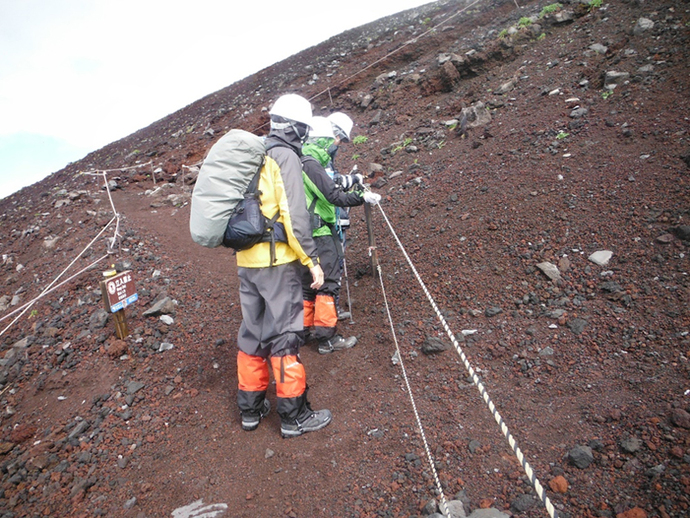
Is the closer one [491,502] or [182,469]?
[491,502]

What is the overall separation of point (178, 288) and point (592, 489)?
196 inches

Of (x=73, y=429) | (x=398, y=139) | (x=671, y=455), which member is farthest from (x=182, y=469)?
(x=398, y=139)

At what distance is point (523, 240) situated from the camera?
4633 mm

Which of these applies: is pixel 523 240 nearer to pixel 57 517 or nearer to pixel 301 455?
pixel 301 455

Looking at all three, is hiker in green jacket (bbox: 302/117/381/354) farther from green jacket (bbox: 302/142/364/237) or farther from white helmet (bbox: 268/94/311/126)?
white helmet (bbox: 268/94/311/126)

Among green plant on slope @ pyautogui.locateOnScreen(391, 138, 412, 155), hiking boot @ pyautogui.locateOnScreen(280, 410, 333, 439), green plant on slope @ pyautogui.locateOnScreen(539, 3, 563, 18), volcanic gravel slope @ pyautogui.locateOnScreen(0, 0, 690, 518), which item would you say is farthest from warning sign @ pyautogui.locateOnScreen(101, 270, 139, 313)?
green plant on slope @ pyautogui.locateOnScreen(539, 3, 563, 18)

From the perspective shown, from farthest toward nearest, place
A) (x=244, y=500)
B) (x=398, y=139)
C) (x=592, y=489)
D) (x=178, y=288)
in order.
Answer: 1. (x=398, y=139)
2. (x=178, y=288)
3. (x=244, y=500)
4. (x=592, y=489)

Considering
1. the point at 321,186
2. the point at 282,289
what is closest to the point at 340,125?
the point at 321,186

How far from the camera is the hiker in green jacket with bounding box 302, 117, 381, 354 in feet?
12.5

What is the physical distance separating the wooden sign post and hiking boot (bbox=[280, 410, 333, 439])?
87.6 inches

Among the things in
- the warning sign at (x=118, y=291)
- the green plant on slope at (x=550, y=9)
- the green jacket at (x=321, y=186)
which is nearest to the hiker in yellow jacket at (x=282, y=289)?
the green jacket at (x=321, y=186)

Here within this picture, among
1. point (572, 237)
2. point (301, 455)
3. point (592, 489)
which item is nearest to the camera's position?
point (592, 489)

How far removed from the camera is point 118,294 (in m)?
4.15

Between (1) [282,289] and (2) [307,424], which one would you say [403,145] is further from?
(2) [307,424]
